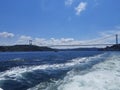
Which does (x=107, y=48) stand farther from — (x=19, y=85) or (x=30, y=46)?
(x=19, y=85)

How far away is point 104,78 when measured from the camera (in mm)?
10844

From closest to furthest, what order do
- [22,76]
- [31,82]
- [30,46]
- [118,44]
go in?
[31,82] → [22,76] → [118,44] → [30,46]

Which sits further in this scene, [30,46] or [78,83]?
[30,46]

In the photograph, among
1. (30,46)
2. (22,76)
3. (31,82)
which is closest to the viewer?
(31,82)

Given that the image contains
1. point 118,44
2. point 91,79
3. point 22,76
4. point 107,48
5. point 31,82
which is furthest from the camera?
point 107,48

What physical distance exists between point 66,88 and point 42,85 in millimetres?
1427

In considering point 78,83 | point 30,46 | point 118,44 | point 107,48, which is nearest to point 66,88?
point 78,83

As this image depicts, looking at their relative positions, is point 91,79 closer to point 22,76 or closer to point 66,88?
point 66,88

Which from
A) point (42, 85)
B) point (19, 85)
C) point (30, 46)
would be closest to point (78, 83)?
point (42, 85)

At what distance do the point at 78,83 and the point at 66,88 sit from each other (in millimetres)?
638

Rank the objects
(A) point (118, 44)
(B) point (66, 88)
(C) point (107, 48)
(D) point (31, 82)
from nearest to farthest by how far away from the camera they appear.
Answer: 1. (B) point (66, 88)
2. (D) point (31, 82)
3. (A) point (118, 44)
4. (C) point (107, 48)

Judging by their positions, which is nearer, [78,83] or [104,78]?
[78,83]

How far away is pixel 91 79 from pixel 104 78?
482 millimetres

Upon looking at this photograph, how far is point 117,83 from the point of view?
32.5 ft
